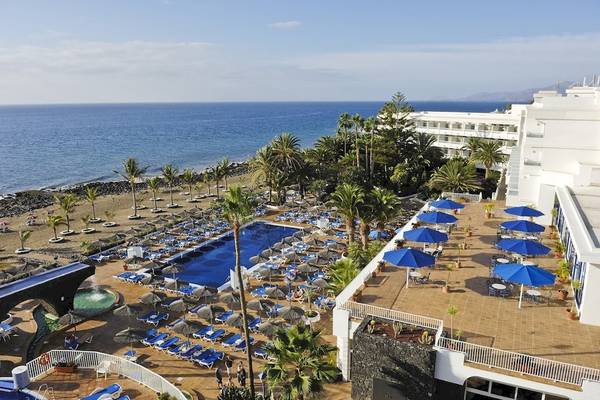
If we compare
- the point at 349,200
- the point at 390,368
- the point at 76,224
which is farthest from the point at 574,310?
the point at 76,224

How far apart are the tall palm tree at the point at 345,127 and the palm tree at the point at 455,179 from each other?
1491 centimetres

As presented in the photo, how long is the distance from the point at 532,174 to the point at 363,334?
19563 mm

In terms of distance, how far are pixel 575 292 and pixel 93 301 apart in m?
24.5

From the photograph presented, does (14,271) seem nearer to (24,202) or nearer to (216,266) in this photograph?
(216,266)

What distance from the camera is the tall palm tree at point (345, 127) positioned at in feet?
187

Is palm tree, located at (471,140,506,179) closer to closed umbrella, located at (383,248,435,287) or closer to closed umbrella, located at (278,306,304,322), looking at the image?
closed umbrella, located at (278,306,304,322)

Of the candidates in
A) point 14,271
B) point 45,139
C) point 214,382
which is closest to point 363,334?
point 214,382

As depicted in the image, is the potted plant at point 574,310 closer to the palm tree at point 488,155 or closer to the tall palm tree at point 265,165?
the tall palm tree at point 265,165

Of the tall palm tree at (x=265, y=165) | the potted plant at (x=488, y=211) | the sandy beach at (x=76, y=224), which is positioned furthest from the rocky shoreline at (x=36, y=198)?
the potted plant at (x=488, y=211)

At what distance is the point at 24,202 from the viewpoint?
199ft

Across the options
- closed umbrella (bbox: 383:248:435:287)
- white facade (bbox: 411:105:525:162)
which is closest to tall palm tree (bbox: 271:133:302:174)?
white facade (bbox: 411:105:525:162)

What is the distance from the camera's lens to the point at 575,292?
17.1 metres

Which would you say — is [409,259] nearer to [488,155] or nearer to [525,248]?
[525,248]

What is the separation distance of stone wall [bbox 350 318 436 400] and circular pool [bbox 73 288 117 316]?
16.6 meters
